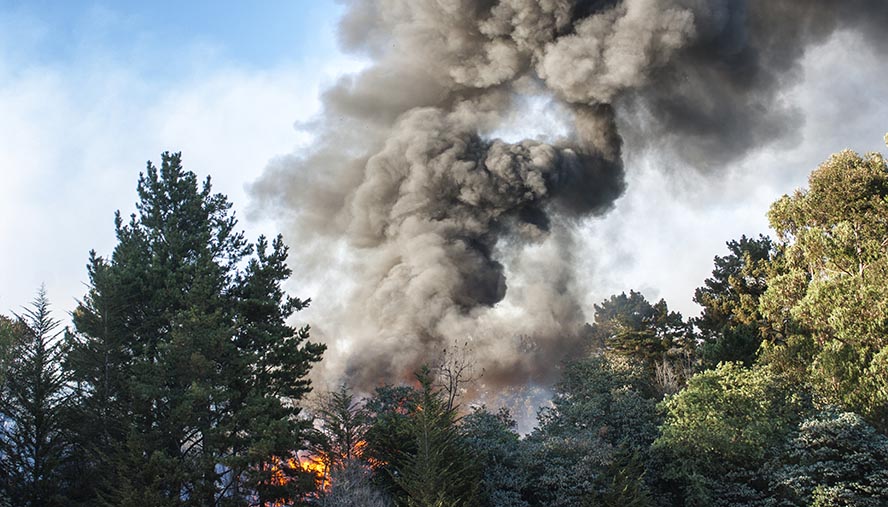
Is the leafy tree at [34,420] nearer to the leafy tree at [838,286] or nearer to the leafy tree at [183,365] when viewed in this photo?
the leafy tree at [183,365]

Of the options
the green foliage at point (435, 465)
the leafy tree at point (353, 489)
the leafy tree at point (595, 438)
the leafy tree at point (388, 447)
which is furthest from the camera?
the leafy tree at point (595, 438)

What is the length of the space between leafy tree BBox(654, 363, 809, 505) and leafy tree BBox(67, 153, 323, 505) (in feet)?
44.0

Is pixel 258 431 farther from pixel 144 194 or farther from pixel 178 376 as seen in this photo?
pixel 144 194

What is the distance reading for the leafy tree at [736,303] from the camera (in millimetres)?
28688

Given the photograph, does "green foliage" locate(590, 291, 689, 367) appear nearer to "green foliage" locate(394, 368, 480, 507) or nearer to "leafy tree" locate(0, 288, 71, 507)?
"green foliage" locate(394, 368, 480, 507)

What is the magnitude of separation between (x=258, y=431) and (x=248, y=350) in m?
4.61

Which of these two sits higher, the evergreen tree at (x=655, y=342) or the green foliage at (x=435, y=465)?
the evergreen tree at (x=655, y=342)

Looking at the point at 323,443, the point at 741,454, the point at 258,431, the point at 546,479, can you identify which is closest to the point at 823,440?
the point at 741,454

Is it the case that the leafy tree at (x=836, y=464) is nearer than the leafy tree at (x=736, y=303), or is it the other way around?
the leafy tree at (x=836, y=464)

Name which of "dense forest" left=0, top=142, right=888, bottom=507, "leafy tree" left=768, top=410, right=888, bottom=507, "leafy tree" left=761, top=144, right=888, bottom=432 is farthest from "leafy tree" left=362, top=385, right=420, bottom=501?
"leafy tree" left=761, top=144, right=888, bottom=432

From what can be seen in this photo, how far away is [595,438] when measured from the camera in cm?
2523

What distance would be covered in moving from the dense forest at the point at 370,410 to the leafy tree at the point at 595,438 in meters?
A: 0.10

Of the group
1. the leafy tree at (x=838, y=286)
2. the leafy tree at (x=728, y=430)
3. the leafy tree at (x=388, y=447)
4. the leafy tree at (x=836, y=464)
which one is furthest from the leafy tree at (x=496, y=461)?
the leafy tree at (x=838, y=286)

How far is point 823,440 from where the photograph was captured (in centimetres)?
2106
